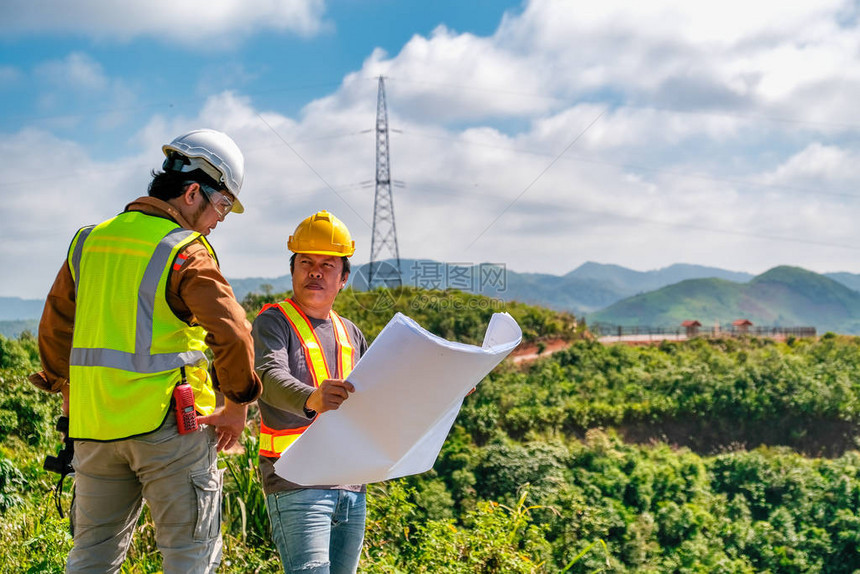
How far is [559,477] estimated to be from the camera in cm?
1077

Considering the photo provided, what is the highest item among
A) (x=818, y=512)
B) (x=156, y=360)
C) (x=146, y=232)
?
(x=146, y=232)

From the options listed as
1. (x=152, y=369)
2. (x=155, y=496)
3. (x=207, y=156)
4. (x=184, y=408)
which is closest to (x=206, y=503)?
(x=155, y=496)

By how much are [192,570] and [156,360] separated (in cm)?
64

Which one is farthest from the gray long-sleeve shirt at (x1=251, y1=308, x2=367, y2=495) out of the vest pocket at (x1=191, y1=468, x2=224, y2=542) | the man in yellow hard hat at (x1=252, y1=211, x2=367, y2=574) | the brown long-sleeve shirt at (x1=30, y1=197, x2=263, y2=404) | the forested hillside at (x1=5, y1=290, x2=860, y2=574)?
the forested hillside at (x1=5, y1=290, x2=860, y2=574)

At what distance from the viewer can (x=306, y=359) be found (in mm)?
2535

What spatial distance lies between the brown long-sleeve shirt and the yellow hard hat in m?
0.48

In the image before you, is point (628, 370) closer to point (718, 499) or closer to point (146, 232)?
point (718, 499)

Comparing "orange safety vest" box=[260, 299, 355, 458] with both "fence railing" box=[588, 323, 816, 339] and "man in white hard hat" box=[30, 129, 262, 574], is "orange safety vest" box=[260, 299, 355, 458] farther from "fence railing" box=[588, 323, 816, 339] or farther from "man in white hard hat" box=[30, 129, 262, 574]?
"fence railing" box=[588, 323, 816, 339]

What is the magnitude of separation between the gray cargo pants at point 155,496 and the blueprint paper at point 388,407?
247mm

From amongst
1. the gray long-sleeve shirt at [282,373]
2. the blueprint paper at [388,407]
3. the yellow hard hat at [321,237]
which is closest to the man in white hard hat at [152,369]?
the gray long-sleeve shirt at [282,373]

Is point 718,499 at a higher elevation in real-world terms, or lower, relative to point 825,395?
lower

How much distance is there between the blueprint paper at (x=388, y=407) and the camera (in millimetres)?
2150

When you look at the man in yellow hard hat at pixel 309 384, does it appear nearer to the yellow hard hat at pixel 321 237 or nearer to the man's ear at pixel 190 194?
the yellow hard hat at pixel 321 237

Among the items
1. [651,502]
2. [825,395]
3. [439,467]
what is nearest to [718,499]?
[651,502]
